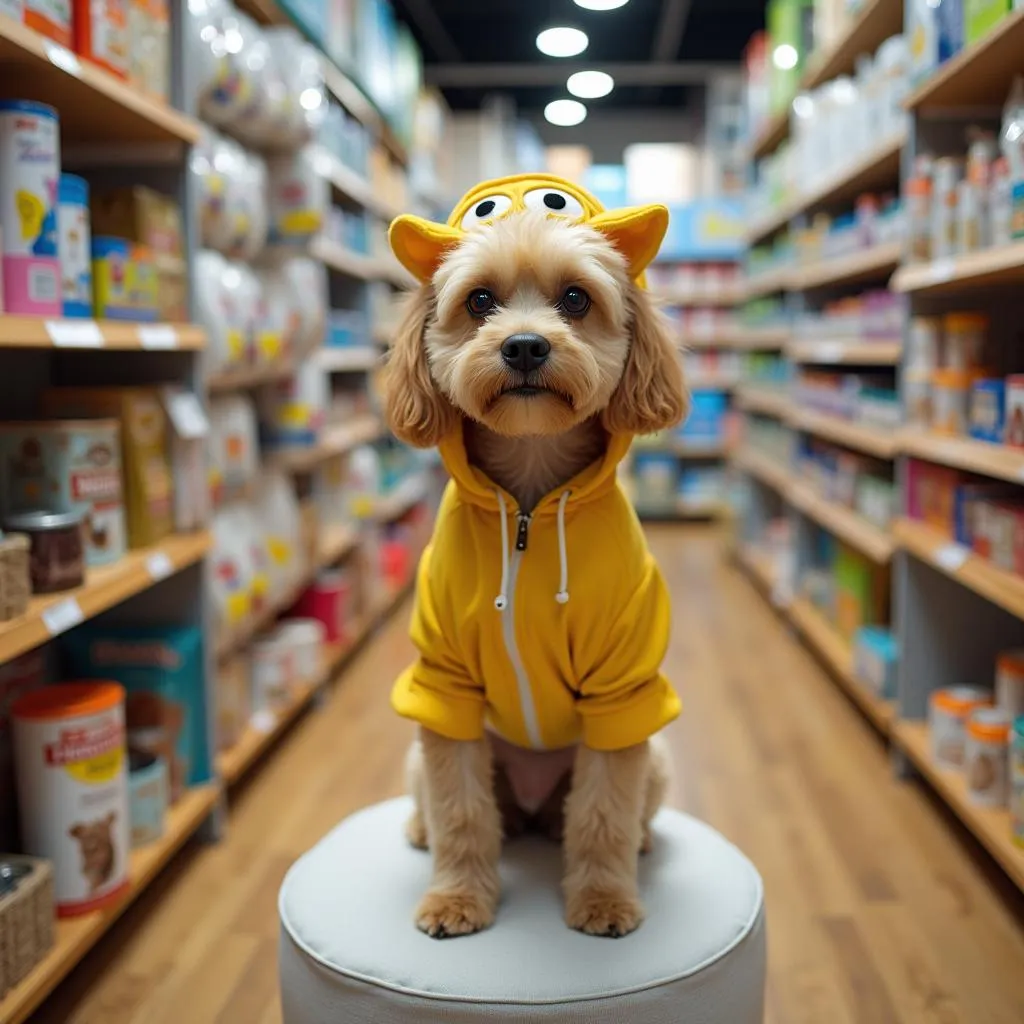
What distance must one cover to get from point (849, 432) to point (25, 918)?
3.10 meters

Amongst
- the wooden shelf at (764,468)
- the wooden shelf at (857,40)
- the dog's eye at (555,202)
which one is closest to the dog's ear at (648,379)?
the dog's eye at (555,202)

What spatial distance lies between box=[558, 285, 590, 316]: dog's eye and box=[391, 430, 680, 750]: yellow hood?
0.23 meters

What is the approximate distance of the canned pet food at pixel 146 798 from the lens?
2.38m

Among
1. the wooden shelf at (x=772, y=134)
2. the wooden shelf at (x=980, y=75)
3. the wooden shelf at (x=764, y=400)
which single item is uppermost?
the wooden shelf at (x=772, y=134)

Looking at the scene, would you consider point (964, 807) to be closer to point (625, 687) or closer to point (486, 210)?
point (625, 687)

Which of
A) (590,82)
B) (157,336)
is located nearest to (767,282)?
(590,82)

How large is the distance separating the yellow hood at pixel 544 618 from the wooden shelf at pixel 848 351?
2022 millimetres

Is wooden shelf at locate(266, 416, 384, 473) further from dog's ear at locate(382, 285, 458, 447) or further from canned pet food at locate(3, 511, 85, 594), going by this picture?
dog's ear at locate(382, 285, 458, 447)

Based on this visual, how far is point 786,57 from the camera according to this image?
5422 millimetres

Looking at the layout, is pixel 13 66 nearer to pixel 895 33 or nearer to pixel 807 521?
pixel 895 33

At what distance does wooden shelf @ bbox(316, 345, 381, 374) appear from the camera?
170 inches

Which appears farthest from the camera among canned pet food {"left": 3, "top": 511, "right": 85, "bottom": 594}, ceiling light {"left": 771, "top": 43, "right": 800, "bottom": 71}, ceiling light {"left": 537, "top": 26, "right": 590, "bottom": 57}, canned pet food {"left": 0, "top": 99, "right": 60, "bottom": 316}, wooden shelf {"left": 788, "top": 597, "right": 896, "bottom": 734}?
A: ceiling light {"left": 537, "top": 26, "right": 590, "bottom": 57}

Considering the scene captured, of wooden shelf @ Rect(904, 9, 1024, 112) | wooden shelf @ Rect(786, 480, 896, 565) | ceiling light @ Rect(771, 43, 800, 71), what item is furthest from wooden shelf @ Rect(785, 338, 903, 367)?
ceiling light @ Rect(771, 43, 800, 71)

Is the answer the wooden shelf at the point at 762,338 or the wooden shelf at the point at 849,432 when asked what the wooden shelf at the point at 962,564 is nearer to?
the wooden shelf at the point at 849,432
